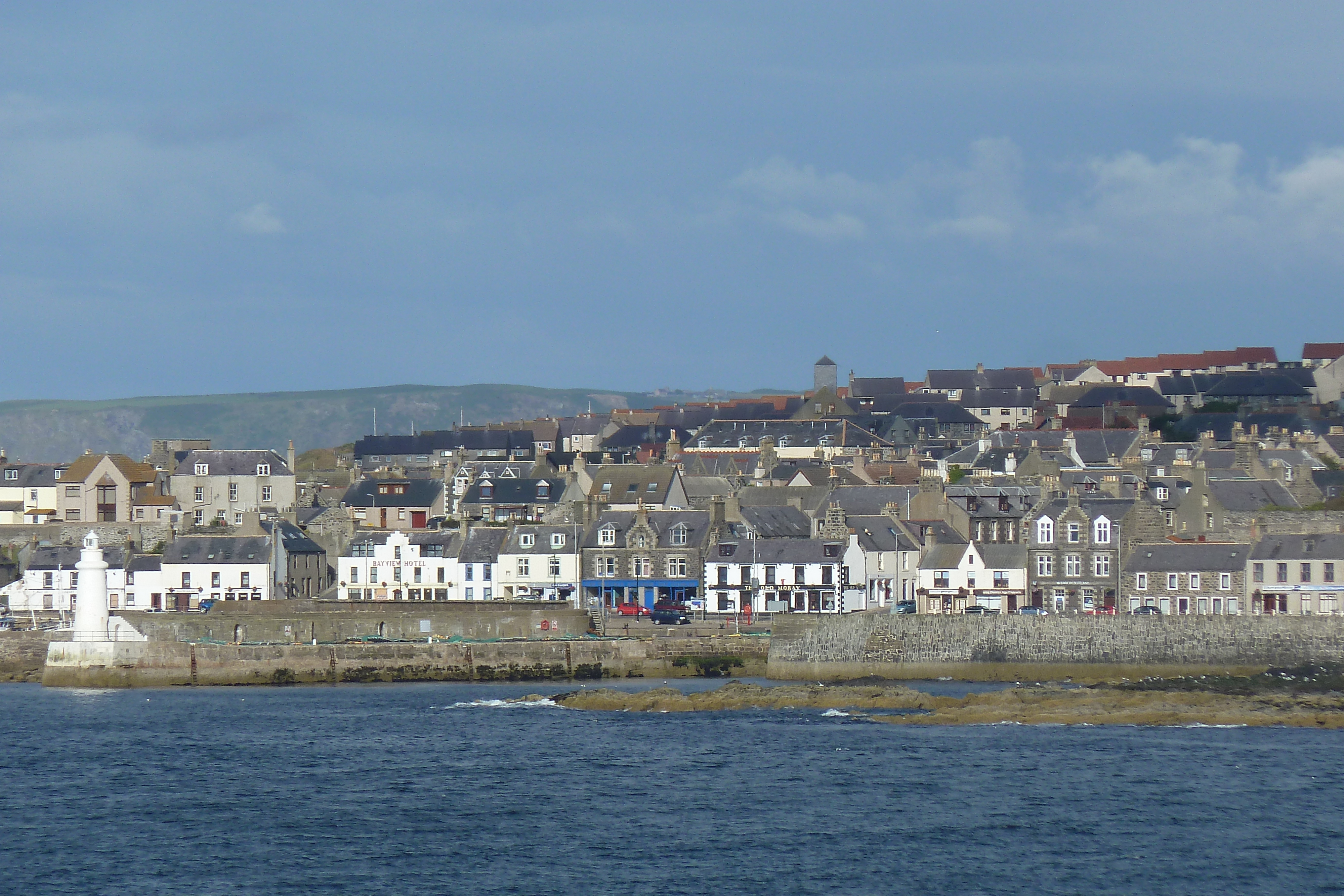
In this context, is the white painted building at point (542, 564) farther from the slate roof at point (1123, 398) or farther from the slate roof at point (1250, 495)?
the slate roof at point (1123, 398)

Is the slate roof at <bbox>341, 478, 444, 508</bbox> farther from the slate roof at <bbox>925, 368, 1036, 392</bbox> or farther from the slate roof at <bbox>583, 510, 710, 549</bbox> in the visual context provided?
the slate roof at <bbox>925, 368, 1036, 392</bbox>

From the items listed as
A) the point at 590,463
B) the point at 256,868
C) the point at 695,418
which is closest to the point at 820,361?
the point at 695,418

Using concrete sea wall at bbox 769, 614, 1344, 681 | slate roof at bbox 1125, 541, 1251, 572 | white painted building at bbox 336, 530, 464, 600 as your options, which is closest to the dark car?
concrete sea wall at bbox 769, 614, 1344, 681

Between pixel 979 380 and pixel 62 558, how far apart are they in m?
81.0

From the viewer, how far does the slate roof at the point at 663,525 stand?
74.5 meters

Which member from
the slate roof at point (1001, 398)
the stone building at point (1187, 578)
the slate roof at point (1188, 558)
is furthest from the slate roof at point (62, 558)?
the slate roof at point (1001, 398)

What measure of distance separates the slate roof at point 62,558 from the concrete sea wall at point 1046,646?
95.0 feet

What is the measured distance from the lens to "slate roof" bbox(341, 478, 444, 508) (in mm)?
91812

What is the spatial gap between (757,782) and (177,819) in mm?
13516

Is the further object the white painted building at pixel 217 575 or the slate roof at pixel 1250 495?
the slate roof at pixel 1250 495

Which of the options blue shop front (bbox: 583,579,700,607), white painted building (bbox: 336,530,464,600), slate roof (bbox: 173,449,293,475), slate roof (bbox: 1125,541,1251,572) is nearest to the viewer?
slate roof (bbox: 1125,541,1251,572)

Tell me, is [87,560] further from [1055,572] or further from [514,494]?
[1055,572]

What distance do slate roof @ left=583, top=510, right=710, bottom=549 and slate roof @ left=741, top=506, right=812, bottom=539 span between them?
6.09 feet

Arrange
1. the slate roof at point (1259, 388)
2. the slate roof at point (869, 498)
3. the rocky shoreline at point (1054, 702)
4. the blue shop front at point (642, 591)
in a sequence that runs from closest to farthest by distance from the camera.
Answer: the rocky shoreline at point (1054, 702) < the blue shop front at point (642, 591) < the slate roof at point (869, 498) < the slate roof at point (1259, 388)
